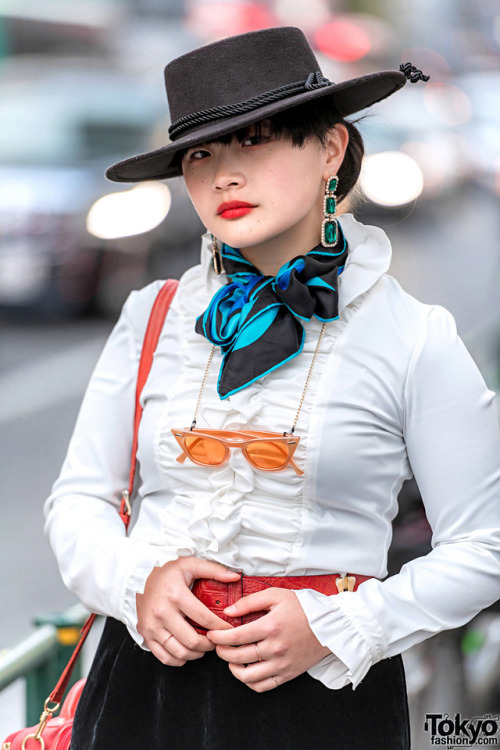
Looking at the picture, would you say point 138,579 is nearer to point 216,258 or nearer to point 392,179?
point 216,258

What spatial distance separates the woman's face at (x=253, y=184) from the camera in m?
1.38

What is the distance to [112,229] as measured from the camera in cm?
781

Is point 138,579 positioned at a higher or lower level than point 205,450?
lower

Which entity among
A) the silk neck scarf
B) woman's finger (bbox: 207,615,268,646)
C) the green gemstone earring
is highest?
the green gemstone earring

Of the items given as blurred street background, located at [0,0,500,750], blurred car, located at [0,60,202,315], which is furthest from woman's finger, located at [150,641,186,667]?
blurred car, located at [0,60,202,315]

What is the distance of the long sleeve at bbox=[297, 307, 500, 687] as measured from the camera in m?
1.30

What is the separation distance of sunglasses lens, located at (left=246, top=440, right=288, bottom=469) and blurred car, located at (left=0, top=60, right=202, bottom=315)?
6.41 m

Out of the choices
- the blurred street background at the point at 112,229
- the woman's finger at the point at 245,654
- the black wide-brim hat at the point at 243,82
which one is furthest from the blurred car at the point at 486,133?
the woman's finger at the point at 245,654

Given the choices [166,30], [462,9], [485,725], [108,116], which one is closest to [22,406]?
[108,116]

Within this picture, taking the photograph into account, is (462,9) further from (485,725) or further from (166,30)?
(485,725)

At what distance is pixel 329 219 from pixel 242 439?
1.27 ft

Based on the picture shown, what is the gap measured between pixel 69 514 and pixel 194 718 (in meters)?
0.37

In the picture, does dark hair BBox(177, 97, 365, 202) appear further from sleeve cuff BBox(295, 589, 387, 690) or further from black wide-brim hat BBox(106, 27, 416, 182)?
sleeve cuff BBox(295, 589, 387, 690)

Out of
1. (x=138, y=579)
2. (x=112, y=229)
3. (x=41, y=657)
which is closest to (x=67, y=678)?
(x=138, y=579)
